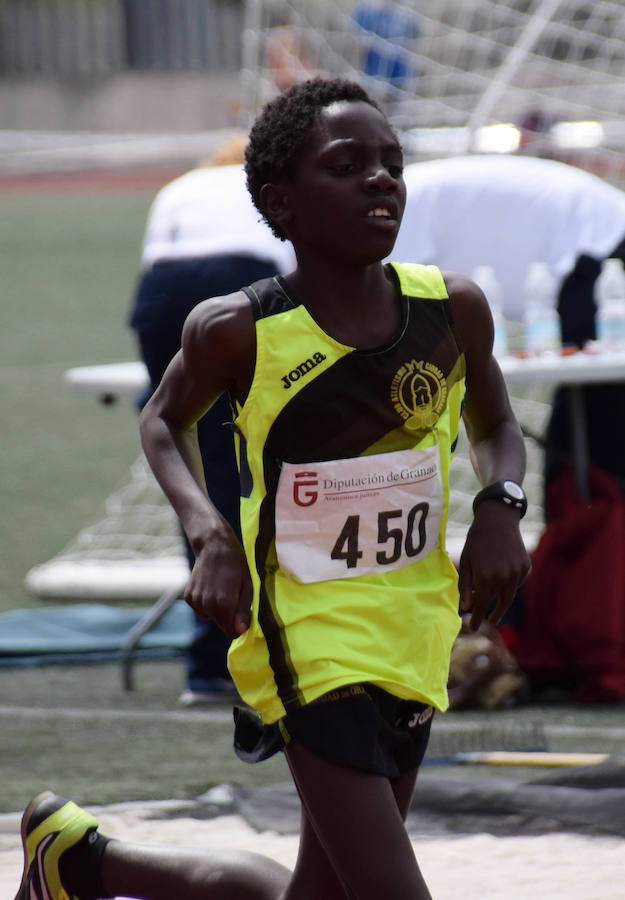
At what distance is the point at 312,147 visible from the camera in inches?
90.0

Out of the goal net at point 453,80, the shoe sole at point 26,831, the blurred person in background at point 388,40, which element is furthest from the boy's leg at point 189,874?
the blurred person in background at point 388,40

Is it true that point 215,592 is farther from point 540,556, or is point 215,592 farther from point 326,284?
point 540,556

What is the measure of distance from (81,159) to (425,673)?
25739mm

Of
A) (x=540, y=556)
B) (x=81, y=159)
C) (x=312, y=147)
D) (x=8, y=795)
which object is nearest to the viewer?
(x=312, y=147)

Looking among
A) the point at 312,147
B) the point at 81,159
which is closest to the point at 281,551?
the point at 312,147

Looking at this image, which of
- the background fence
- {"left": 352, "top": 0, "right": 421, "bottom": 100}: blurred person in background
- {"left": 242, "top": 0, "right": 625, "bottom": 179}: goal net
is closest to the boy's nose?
{"left": 242, "top": 0, "right": 625, "bottom": 179}: goal net

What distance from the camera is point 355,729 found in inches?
85.4

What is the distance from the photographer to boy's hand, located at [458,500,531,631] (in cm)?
227

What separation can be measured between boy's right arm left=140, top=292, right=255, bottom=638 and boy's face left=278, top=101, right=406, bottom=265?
0.54ft

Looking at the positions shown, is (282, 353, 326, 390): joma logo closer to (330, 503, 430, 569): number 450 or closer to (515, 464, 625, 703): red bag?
(330, 503, 430, 569): number 450

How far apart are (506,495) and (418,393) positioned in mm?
203

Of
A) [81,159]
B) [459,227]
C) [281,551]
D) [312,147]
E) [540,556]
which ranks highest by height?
[312,147]

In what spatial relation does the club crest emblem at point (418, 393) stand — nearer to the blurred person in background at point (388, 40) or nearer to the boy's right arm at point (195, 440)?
the boy's right arm at point (195, 440)

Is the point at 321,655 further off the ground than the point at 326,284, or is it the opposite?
the point at 326,284
